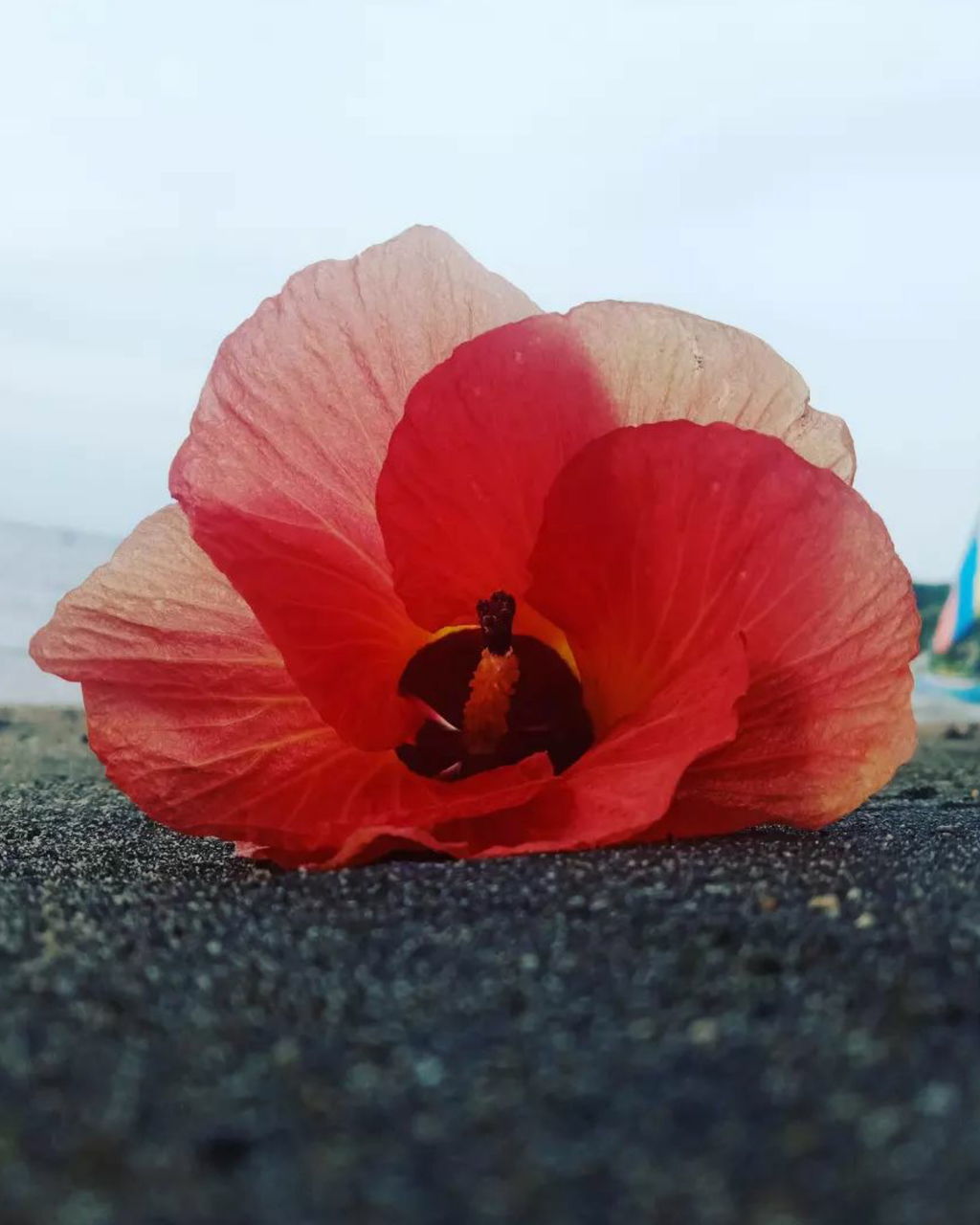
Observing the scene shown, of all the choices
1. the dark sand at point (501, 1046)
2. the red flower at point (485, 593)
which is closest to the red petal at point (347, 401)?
the red flower at point (485, 593)

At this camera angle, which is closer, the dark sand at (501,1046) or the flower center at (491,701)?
the dark sand at (501,1046)

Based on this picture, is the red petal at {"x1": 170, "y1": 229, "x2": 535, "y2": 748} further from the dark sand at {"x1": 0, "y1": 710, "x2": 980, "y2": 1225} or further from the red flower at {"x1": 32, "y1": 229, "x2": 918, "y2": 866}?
the dark sand at {"x1": 0, "y1": 710, "x2": 980, "y2": 1225}

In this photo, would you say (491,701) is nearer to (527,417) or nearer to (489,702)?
(489,702)

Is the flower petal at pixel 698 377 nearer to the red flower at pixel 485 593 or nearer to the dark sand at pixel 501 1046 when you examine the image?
the red flower at pixel 485 593

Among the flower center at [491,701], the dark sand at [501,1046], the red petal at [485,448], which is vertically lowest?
the dark sand at [501,1046]

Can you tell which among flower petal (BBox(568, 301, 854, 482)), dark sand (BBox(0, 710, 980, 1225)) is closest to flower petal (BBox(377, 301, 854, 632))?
flower petal (BBox(568, 301, 854, 482))

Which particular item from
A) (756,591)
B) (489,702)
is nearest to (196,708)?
(489,702)
